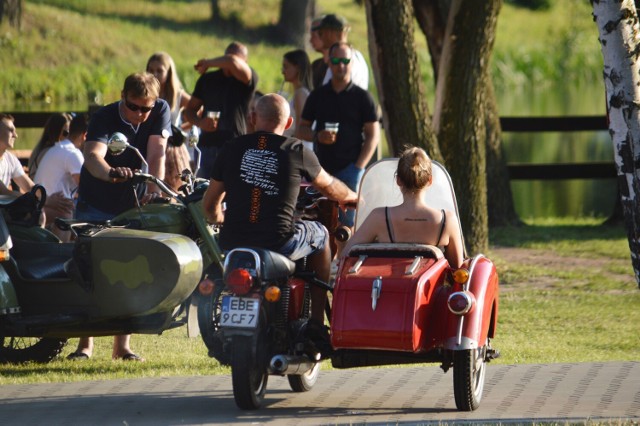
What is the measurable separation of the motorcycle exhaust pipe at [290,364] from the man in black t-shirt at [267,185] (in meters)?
0.24

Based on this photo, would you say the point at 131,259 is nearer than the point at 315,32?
Yes

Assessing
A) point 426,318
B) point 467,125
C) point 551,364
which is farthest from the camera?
point 467,125

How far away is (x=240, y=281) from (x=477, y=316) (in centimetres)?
119

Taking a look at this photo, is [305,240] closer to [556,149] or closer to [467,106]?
[467,106]

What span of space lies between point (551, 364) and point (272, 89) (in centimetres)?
3318

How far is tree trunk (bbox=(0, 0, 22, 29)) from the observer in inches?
1795

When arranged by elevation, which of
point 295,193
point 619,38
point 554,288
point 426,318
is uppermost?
point 619,38

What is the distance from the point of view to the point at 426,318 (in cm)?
664

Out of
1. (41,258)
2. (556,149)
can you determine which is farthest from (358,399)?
(556,149)

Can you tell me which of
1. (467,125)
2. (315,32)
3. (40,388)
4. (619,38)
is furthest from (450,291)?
(467,125)

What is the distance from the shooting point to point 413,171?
7.00 meters

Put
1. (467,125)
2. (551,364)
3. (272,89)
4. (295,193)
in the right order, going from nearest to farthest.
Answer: (295,193) < (551,364) < (467,125) < (272,89)

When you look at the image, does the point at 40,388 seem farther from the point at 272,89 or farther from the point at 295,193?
the point at 272,89

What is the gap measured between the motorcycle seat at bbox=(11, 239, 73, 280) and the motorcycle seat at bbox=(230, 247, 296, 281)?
1.41 meters
